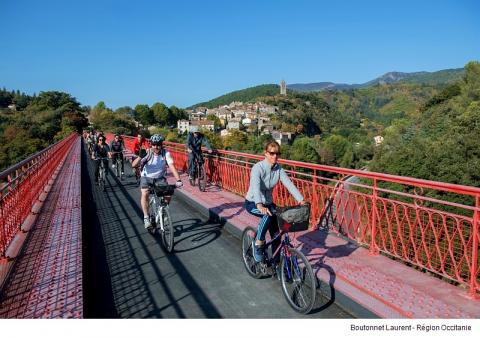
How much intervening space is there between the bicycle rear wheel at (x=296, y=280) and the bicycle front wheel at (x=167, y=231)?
2259 mm

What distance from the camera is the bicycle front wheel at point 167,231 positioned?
5.98 meters

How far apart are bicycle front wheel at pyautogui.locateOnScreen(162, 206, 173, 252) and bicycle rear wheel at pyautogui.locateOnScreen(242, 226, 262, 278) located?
52.8 inches

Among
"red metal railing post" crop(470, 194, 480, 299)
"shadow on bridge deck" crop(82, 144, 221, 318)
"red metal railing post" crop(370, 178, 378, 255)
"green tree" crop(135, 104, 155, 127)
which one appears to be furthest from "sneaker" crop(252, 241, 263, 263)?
"green tree" crop(135, 104, 155, 127)

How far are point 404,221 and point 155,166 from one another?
4007 mm

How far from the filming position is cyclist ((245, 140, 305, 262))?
14.0ft

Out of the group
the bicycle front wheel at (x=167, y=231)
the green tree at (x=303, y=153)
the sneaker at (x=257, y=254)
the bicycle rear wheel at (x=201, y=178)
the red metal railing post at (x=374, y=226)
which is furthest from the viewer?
the green tree at (x=303, y=153)

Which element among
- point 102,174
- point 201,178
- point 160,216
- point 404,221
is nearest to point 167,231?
point 160,216

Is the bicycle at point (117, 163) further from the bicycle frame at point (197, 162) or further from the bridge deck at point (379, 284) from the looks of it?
the bridge deck at point (379, 284)

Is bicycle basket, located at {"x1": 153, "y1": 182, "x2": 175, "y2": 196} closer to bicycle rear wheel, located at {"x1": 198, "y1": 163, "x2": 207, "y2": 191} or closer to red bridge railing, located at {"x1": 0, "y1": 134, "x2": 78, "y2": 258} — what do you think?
red bridge railing, located at {"x1": 0, "y1": 134, "x2": 78, "y2": 258}

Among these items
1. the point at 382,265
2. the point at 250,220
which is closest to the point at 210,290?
the point at 382,265

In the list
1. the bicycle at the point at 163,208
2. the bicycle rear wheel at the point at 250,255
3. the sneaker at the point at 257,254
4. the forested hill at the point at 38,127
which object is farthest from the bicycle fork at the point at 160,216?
the forested hill at the point at 38,127

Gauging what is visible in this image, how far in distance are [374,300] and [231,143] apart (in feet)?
383

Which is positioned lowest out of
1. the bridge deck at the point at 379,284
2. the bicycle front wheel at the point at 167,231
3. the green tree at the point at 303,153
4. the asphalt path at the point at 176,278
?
the green tree at the point at 303,153

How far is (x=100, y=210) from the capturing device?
9047 mm
